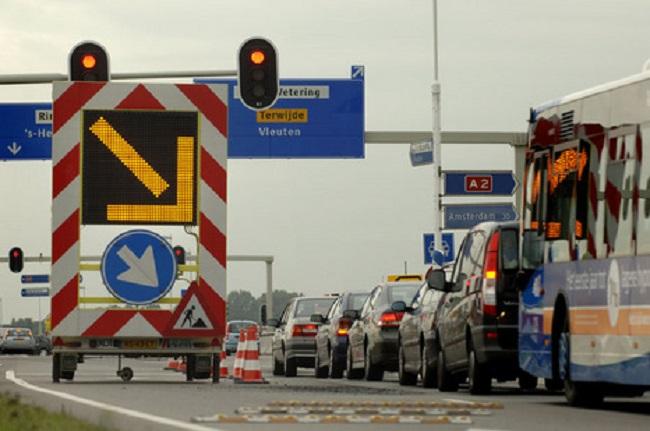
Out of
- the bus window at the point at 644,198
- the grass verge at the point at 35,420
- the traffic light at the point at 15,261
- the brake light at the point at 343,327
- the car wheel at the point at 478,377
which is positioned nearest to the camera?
the grass verge at the point at 35,420

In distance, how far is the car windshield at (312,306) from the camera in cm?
3881

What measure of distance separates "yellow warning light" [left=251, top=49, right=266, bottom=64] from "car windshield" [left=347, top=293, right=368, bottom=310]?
19.5 ft

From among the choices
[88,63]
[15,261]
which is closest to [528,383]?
[88,63]

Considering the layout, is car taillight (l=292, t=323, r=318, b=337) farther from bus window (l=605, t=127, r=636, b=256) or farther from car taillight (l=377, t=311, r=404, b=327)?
bus window (l=605, t=127, r=636, b=256)

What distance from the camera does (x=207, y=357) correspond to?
24.9m

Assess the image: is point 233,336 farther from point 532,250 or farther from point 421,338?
point 532,250

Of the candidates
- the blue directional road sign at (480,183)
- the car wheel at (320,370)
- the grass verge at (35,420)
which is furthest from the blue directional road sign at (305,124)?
the grass verge at (35,420)

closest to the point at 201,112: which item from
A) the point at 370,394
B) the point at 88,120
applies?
the point at 88,120

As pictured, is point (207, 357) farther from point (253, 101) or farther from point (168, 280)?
point (253, 101)

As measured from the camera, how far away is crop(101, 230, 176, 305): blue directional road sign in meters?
24.6

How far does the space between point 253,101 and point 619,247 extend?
14.1 meters

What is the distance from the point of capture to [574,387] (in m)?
19.5

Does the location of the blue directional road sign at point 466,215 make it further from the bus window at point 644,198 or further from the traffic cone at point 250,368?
the bus window at point 644,198

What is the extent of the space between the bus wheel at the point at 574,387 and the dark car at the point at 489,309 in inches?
105
